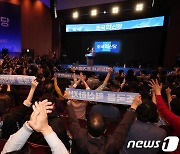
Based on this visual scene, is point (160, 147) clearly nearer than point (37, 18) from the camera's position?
Yes

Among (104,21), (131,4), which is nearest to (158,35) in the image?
(131,4)

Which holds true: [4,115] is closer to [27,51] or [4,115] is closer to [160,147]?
[160,147]

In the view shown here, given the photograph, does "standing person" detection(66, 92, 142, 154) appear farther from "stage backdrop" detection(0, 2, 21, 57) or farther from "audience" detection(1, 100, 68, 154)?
"stage backdrop" detection(0, 2, 21, 57)

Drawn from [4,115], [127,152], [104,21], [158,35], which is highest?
[104,21]

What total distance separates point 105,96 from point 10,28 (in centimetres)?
1421

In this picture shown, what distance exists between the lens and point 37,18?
629 inches

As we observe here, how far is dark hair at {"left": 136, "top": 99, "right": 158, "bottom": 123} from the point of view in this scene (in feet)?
5.45

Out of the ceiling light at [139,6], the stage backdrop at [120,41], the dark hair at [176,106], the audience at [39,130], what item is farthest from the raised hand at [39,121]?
the stage backdrop at [120,41]

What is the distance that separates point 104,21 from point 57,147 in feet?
41.4

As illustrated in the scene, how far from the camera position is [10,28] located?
14.2 metres

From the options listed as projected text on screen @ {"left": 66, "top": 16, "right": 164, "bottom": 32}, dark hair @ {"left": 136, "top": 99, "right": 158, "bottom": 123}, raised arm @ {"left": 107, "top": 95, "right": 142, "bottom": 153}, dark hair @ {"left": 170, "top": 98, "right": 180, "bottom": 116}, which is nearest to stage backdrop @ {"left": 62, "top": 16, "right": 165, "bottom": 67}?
projected text on screen @ {"left": 66, "top": 16, "right": 164, "bottom": 32}

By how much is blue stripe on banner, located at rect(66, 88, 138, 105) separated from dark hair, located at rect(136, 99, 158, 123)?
33 cm

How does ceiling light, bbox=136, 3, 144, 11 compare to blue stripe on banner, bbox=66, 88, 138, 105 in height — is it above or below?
above

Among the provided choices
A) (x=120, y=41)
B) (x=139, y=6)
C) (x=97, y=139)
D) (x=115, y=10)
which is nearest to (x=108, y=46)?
(x=120, y=41)
